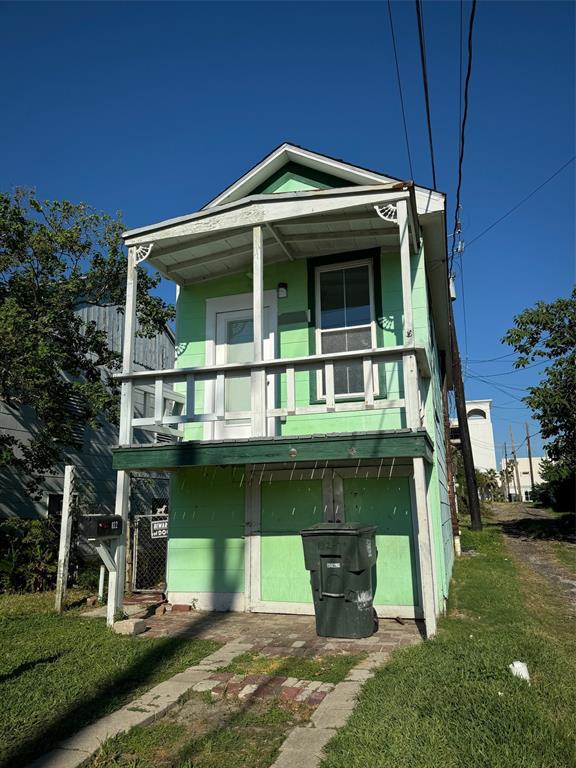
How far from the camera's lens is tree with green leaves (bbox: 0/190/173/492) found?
357 inches

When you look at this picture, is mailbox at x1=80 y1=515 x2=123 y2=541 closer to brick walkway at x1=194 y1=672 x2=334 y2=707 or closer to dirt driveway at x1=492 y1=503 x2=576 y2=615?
brick walkway at x1=194 y1=672 x2=334 y2=707

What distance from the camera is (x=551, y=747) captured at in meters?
3.14

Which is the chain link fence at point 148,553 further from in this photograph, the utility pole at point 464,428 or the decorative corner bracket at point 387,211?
the utility pole at point 464,428

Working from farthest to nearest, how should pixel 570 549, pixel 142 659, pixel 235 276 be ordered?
pixel 570 549 < pixel 235 276 < pixel 142 659

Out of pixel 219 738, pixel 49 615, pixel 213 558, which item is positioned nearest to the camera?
pixel 219 738

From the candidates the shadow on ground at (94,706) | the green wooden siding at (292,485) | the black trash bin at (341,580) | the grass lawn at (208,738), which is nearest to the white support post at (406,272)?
the green wooden siding at (292,485)

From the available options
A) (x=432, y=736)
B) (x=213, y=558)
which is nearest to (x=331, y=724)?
(x=432, y=736)

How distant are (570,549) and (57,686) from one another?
1450cm

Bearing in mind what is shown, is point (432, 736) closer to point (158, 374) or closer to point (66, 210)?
point (158, 374)

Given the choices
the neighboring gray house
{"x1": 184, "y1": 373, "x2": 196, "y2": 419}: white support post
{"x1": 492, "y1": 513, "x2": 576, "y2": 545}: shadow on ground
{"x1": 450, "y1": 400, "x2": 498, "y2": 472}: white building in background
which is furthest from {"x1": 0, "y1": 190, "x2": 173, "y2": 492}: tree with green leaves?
{"x1": 450, "y1": 400, "x2": 498, "y2": 472}: white building in background

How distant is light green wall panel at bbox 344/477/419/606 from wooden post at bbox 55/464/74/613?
12.5ft

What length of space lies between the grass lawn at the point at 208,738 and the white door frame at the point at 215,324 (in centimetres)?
461

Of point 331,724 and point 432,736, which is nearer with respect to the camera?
point 432,736

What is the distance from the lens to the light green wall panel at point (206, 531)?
7941 millimetres
